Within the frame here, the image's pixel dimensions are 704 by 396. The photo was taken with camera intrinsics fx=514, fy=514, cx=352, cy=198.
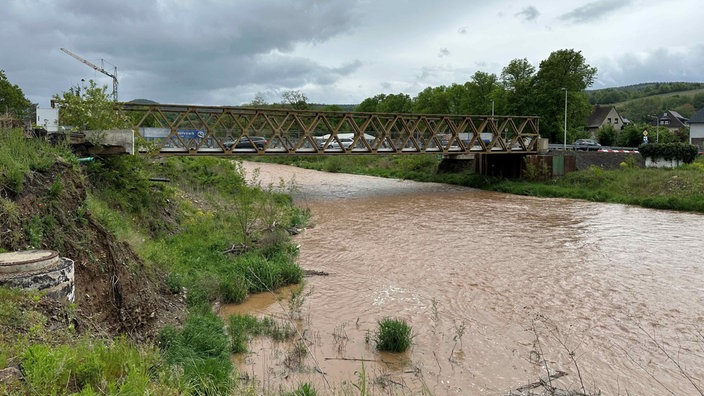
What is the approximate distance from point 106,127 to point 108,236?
7.66 m

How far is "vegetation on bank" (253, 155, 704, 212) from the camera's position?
30734 millimetres

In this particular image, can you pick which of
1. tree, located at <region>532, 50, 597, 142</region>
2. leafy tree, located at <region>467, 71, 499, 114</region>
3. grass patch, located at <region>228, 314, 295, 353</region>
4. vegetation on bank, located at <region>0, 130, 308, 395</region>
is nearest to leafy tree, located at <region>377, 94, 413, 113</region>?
leafy tree, located at <region>467, 71, 499, 114</region>

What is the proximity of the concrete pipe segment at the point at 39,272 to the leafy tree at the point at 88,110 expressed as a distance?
30.3 feet

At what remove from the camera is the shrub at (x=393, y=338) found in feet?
30.3

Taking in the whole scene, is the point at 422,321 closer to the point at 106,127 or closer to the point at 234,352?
the point at 234,352

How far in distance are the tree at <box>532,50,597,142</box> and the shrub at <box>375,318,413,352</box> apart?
45535 mm

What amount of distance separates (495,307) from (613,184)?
91.2 feet

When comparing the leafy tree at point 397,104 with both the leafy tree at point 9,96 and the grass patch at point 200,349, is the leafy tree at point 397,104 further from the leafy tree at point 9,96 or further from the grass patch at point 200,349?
the grass patch at point 200,349

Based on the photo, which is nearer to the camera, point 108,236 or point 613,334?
point 108,236

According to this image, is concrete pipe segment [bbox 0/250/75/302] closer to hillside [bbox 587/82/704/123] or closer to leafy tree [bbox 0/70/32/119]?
leafy tree [bbox 0/70/32/119]

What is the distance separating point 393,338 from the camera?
30.4 feet

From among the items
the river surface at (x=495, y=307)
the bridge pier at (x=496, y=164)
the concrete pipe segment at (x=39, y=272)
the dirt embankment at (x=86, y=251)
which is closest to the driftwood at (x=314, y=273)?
the river surface at (x=495, y=307)

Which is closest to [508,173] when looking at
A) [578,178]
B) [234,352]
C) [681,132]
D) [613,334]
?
[578,178]

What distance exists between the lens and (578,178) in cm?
3809
